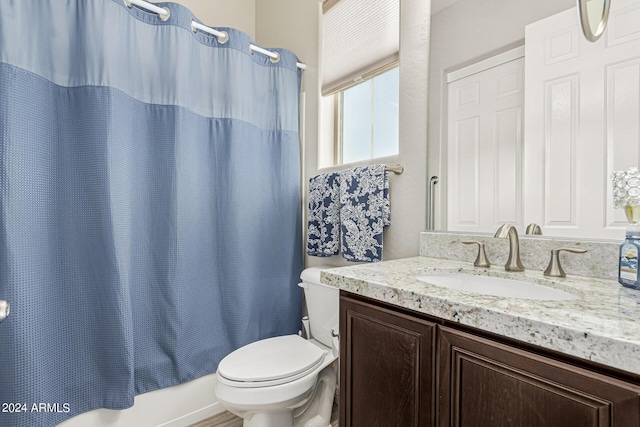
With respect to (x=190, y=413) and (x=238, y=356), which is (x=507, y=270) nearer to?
(x=238, y=356)

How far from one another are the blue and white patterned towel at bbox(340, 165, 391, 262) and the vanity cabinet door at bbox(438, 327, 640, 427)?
0.72 metres

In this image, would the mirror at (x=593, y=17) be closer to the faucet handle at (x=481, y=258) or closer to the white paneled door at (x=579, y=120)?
the white paneled door at (x=579, y=120)

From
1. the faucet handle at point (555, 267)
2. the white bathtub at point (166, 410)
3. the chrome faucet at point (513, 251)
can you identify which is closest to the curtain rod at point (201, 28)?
the chrome faucet at point (513, 251)

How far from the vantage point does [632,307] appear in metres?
0.61

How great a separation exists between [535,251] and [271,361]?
1054 mm

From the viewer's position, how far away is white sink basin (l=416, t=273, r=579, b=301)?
84 centimetres

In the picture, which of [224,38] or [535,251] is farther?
[224,38]

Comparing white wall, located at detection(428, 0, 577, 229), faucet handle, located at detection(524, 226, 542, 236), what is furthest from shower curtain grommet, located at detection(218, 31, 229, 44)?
faucet handle, located at detection(524, 226, 542, 236)

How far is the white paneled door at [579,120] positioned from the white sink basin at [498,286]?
0.20 meters

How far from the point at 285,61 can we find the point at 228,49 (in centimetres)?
33

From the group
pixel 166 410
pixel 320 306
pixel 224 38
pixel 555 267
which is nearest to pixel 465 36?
pixel 555 267

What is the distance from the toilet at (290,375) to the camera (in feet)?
3.89

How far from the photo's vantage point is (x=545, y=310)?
59 centimetres

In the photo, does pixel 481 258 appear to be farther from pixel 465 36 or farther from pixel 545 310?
pixel 465 36
